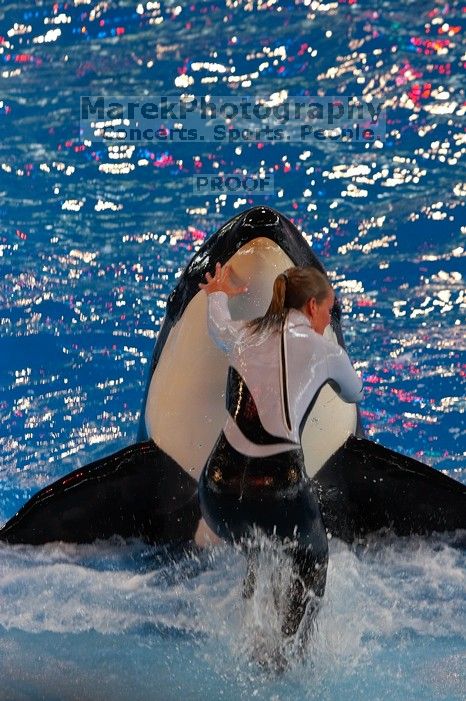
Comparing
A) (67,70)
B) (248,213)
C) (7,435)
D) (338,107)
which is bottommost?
(7,435)

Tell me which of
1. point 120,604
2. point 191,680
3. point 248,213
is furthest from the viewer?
point 248,213

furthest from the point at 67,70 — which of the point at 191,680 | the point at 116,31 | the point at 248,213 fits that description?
the point at 191,680

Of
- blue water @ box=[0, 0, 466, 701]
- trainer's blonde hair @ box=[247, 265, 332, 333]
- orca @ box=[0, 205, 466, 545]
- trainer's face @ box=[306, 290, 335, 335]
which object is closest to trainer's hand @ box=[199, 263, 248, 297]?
orca @ box=[0, 205, 466, 545]

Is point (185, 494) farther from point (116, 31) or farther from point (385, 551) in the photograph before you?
point (116, 31)

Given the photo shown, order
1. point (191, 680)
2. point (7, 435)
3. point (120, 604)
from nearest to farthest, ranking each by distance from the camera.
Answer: point (191, 680) → point (120, 604) → point (7, 435)

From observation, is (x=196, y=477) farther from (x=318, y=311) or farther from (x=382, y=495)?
(x=318, y=311)

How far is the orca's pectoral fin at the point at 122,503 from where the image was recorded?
23.6 ft

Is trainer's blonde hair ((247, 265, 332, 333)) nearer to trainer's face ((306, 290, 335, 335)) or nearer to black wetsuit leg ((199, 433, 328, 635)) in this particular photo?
trainer's face ((306, 290, 335, 335))

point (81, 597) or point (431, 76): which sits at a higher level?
point (431, 76)

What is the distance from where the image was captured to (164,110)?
1614 cm

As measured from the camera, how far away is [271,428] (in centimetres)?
564

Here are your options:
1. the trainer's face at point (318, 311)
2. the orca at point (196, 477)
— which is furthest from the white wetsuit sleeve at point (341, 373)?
the orca at point (196, 477)

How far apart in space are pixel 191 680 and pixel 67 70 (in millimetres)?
13032

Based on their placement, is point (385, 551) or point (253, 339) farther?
point (385, 551)
